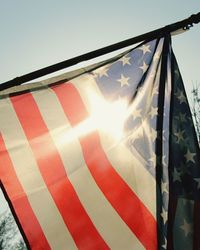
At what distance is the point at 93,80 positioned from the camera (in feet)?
11.0

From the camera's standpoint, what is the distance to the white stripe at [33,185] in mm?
2740

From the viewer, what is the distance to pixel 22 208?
8.93 feet

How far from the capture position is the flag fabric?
282 centimetres

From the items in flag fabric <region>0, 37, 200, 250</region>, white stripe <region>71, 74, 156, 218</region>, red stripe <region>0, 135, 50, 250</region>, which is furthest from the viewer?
white stripe <region>71, 74, 156, 218</region>

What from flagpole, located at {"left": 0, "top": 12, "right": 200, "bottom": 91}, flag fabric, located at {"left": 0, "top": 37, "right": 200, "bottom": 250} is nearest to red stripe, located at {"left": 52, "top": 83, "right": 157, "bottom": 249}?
flag fabric, located at {"left": 0, "top": 37, "right": 200, "bottom": 250}

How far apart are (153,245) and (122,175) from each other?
2.05 ft

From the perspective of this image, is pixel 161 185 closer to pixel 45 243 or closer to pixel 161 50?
pixel 45 243

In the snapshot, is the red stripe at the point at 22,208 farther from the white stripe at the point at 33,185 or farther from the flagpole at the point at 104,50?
the flagpole at the point at 104,50

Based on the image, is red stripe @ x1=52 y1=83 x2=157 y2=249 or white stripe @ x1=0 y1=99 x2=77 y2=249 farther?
red stripe @ x1=52 y1=83 x2=157 y2=249

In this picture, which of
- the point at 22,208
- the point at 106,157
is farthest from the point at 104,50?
the point at 22,208

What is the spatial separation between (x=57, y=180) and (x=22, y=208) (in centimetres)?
37

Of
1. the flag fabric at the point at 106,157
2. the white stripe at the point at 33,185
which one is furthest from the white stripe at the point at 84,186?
the white stripe at the point at 33,185

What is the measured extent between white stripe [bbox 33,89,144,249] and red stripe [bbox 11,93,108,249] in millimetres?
45

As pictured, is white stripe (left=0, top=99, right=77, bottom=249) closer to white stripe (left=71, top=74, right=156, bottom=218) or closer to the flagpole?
the flagpole
